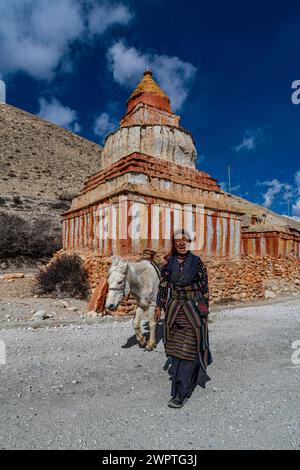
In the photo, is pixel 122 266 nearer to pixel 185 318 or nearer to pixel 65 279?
pixel 185 318

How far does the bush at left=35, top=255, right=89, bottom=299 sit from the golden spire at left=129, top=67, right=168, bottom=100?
29.3ft

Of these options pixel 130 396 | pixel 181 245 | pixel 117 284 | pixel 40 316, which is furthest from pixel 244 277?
pixel 130 396

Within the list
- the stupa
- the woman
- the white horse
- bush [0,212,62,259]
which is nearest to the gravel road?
the woman

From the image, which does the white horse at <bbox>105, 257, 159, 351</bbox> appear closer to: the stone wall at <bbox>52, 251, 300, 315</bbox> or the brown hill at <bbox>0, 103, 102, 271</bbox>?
the stone wall at <bbox>52, 251, 300, 315</bbox>

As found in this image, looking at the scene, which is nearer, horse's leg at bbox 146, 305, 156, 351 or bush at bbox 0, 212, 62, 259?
horse's leg at bbox 146, 305, 156, 351

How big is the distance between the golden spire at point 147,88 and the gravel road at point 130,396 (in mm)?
12416

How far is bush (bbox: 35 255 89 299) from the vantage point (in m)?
9.90

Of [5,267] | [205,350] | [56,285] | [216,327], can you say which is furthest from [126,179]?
[5,267]

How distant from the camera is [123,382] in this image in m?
3.96

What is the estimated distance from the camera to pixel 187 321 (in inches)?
152

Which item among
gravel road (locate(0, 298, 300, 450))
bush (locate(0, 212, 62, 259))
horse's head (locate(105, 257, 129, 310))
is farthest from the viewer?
bush (locate(0, 212, 62, 259))

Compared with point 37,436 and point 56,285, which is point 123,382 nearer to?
point 37,436

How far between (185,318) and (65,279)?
23.6 feet

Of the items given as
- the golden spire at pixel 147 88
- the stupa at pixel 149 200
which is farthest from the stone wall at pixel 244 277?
the golden spire at pixel 147 88
